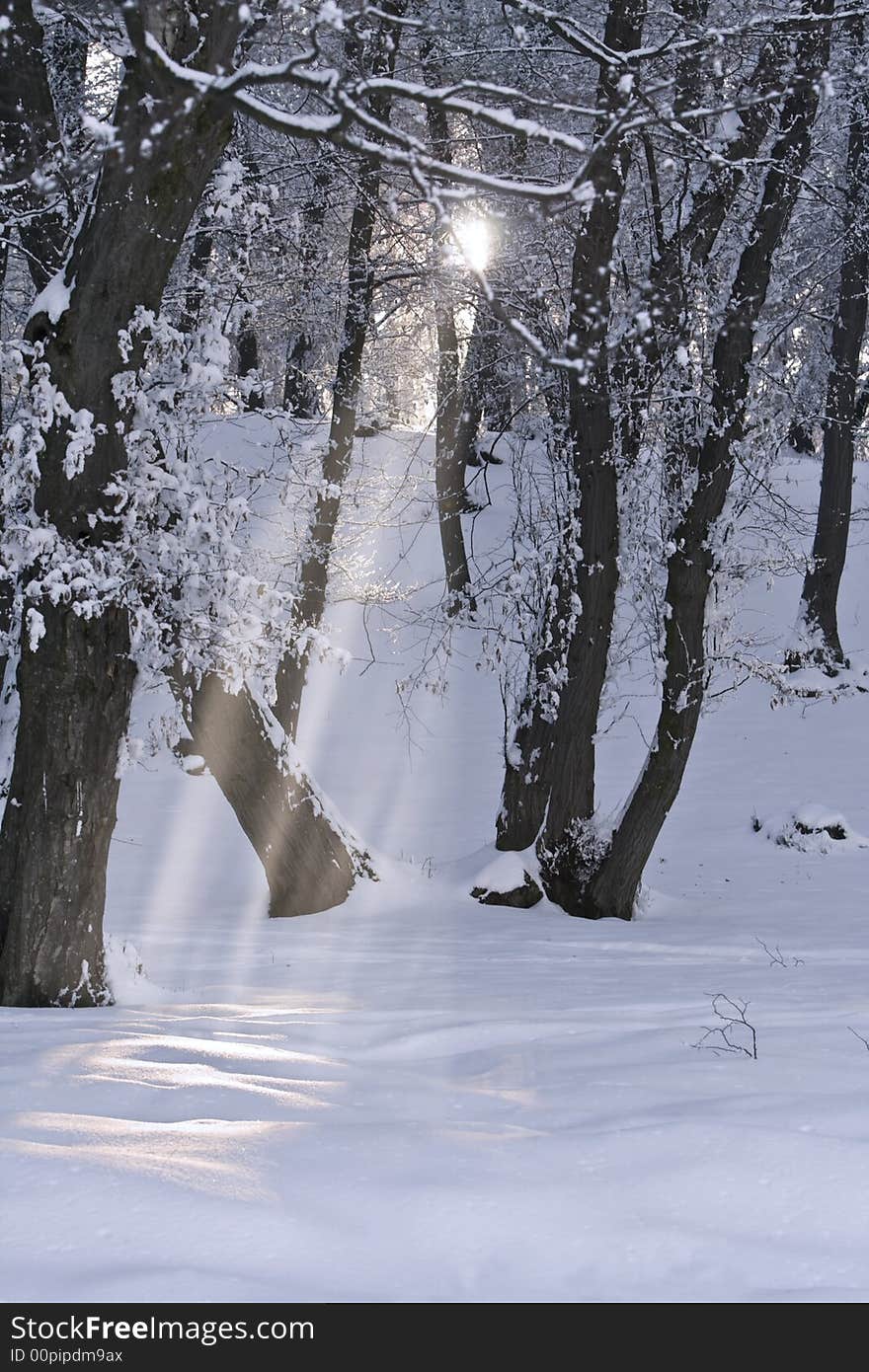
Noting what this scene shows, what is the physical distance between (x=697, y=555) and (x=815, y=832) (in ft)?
15.2

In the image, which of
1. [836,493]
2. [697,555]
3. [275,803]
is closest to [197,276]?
[275,803]

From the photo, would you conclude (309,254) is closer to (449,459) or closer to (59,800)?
(449,459)

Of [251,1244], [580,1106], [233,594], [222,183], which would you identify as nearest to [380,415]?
[222,183]

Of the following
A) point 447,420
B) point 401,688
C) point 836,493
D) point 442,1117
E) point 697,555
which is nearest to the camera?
point 442,1117

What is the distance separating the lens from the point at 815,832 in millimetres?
12367

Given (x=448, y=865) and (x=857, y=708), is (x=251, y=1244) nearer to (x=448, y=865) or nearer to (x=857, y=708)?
(x=448, y=865)

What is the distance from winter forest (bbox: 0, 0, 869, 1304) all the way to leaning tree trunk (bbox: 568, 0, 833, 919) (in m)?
0.04

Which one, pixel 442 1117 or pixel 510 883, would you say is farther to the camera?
pixel 510 883

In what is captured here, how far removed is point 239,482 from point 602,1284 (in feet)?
20.2

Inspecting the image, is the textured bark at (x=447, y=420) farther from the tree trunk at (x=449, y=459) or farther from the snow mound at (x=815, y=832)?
the snow mound at (x=815, y=832)

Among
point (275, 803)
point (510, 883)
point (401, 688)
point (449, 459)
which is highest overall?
point (449, 459)

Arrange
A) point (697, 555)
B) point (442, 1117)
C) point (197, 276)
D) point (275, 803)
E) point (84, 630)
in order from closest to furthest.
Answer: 1. point (442, 1117)
2. point (84, 630)
3. point (197, 276)
4. point (275, 803)
5. point (697, 555)

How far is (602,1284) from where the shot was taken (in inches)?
94.8

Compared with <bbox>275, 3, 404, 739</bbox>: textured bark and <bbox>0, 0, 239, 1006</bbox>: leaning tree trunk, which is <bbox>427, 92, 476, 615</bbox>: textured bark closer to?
<bbox>275, 3, 404, 739</bbox>: textured bark
